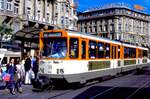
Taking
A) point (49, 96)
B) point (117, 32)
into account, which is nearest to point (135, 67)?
point (49, 96)

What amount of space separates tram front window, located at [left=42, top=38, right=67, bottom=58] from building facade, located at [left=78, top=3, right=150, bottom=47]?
272 ft

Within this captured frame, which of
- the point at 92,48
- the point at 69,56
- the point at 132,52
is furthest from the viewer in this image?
the point at 132,52

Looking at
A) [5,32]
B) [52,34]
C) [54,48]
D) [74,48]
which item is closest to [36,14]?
[5,32]

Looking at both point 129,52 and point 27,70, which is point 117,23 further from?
point 27,70

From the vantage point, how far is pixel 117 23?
103500 mm

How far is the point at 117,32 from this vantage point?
102688 millimetres

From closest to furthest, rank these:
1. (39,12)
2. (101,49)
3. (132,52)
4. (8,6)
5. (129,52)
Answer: (101,49), (129,52), (132,52), (8,6), (39,12)

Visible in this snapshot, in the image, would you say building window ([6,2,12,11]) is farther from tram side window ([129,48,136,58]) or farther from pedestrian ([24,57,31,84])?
pedestrian ([24,57,31,84])

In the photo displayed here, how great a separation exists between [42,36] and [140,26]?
100077mm

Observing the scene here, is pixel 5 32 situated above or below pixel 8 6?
below

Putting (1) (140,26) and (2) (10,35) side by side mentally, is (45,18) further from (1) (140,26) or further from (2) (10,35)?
(1) (140,26)

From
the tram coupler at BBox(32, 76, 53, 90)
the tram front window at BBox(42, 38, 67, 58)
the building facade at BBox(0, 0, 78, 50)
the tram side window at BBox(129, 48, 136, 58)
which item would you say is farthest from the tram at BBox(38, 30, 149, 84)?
the building facade at BBox(0, 0, 78, 50)

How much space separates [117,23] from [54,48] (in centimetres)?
8827

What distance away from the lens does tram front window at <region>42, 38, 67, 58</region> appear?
16.3 metres
